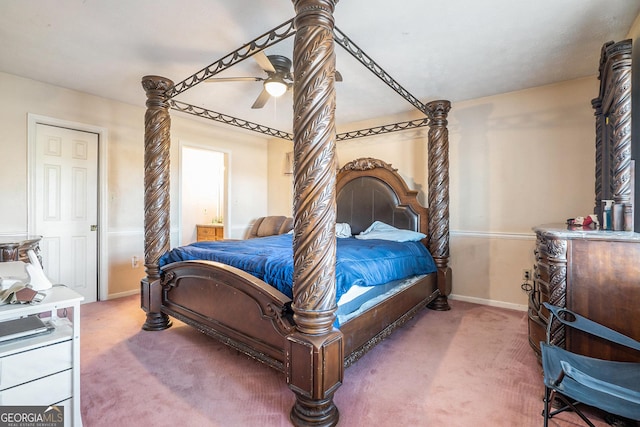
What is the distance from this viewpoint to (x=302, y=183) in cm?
157

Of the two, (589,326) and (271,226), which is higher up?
(271,226)

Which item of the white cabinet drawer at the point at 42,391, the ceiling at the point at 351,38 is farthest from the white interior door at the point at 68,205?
the white cabinet drawer at the point at 42,391

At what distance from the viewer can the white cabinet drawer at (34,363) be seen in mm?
1170

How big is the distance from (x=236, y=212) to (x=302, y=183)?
13.2ft

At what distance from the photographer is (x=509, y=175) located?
352 cm

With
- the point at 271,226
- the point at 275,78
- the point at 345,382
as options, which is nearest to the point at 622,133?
the point at 345,382

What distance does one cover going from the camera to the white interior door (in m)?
3.36

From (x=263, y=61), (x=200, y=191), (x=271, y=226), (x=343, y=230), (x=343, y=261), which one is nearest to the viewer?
(x=343, y=261)

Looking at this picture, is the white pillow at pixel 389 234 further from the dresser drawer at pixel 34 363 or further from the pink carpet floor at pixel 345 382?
the dresser drawer at pixel 34 363

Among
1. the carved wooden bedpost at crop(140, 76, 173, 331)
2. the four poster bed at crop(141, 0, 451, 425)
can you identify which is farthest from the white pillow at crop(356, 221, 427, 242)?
the carved wooden bedpost at crop(140, 76, 173, 331)

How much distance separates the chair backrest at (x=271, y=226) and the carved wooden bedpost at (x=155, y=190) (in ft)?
7.52

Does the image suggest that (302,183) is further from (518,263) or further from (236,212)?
(236,212)

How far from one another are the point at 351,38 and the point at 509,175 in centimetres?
247

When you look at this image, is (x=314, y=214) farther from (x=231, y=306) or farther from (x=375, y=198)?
(x=375, y=198)
